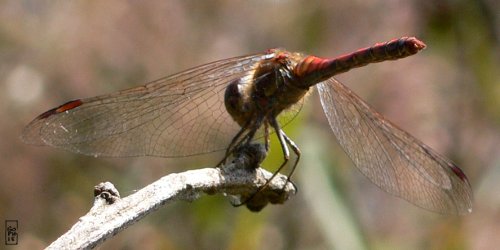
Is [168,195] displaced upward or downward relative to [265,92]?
downward

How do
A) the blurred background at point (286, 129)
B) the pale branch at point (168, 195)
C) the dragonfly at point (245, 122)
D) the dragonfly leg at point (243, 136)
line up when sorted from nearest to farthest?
the pale branch at point (168, 195) → the dragonfly leg at point (243, 136) → the dragonfly at point (245, 122) → the blurred background at point (286, 129)

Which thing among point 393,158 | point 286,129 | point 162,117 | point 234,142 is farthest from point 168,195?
point 286,129

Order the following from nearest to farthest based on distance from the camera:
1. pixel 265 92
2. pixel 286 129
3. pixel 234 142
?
pixel 234 142, pixel 265 92, pixel 286 129

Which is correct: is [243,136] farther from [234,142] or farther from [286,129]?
[286,129]

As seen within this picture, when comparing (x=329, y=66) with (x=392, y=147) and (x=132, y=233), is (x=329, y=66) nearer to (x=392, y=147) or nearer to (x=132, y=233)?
(x=392, y=147)

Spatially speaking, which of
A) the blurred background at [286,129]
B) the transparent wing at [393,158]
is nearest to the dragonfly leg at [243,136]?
the transparent wing at [393,158]

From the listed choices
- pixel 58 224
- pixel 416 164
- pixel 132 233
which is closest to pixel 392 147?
pixel 416 164

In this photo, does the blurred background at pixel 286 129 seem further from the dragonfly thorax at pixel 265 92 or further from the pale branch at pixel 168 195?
the pale branch at pixel 168 195
